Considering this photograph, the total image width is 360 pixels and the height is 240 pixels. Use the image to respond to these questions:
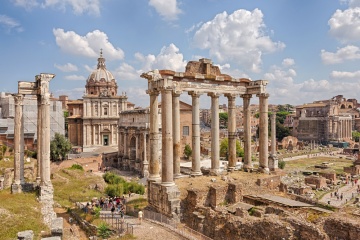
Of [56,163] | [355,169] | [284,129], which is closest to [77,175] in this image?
[56,163]

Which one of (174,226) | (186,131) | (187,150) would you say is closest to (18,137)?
(174,226)

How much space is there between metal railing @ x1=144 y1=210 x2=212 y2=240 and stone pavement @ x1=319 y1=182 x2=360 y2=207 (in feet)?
71.9

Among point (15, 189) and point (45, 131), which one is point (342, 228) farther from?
point (15, 189)

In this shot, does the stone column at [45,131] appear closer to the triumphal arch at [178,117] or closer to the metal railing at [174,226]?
the triumphal arch at [178,117]

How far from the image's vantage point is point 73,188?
2727cm

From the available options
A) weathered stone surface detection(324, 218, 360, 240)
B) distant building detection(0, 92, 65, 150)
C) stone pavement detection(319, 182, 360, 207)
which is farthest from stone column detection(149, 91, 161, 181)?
distant building detection(0, 92, 65, 150)

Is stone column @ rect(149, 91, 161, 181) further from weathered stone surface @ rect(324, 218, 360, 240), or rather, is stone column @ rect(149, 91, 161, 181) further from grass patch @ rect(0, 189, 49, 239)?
weathered stone surface @ rect(324, 218, 360, 240)

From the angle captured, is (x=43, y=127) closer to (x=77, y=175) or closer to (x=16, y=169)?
(x=16, y=169)

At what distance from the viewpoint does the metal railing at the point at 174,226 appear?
1193 cm

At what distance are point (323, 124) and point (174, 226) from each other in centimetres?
9774

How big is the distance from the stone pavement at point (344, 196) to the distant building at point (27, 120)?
3608cm

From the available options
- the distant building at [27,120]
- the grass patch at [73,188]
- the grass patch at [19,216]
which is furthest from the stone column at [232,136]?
the distant building at [27,120]

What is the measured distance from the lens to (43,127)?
18.2 m

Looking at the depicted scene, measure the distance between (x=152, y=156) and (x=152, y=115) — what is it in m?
2.07
